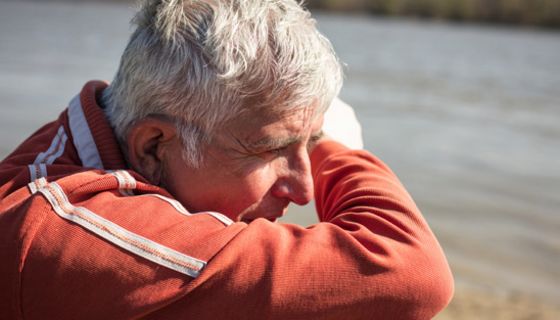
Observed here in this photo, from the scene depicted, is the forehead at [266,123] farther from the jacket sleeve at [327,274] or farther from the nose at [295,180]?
the jacket sleeve at [327,274]

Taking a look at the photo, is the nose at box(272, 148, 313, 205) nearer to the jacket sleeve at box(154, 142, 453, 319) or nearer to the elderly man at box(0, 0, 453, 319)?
the elderly man at box(0, 0, 453, 319)

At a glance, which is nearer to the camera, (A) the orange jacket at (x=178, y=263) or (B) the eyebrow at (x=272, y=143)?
(A) the orange jacket at (x=178, y=263)

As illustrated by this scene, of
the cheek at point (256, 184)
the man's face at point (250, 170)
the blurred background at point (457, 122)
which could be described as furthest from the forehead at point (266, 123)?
the blurred background at point (457, 122)

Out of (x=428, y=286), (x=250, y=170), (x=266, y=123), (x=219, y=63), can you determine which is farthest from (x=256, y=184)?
(x=428, y=286)

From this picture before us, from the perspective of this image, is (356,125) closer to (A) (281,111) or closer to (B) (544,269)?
(A) (281,111)

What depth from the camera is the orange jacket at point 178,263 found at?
130 centimetres

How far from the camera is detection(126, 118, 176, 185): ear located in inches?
62.9

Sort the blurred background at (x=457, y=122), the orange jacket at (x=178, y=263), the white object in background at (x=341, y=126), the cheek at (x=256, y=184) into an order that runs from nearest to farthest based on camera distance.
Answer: the orange jacket at (x=178, y=263) < the cheek at (x=256, y=184) < the white object in background at (x=341, y=126) < the blurred background at (x=457, y=122)

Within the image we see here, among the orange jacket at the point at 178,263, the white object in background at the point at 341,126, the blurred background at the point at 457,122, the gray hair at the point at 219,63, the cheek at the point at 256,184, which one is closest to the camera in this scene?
the orange jacket at the point at 178,263

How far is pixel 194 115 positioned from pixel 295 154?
10.5 inches

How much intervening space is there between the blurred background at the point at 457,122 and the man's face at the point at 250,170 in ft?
2.02

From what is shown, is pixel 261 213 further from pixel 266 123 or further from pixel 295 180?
pixel 266 123

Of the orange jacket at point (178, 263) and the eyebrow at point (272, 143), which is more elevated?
the eyebrow at point (272, 143)

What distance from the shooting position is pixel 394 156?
7.72m
